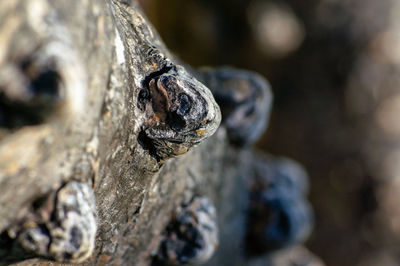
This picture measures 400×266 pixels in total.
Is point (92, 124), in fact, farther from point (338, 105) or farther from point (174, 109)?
point (338, 105)

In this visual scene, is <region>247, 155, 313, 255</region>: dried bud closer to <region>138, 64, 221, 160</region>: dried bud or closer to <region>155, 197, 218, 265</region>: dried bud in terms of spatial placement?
<region>155, 197, 218, 265</region>: dried bud

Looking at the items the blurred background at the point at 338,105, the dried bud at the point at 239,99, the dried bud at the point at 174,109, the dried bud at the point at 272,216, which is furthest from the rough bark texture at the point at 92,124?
the blurred background at the point at 338,105

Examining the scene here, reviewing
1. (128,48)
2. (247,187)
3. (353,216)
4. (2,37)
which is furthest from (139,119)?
(353,216)

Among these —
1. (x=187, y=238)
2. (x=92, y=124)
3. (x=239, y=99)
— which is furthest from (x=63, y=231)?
(x=239, y=99)

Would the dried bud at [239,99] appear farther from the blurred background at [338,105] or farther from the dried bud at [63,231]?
the blurred background at [338,105]

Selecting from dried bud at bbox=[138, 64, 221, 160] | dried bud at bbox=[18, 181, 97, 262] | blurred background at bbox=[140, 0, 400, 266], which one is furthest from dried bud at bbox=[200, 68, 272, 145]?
blurred background at bbox=[140, 0, 400, 266]

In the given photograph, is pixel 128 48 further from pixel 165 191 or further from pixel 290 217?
pixel 290 217
